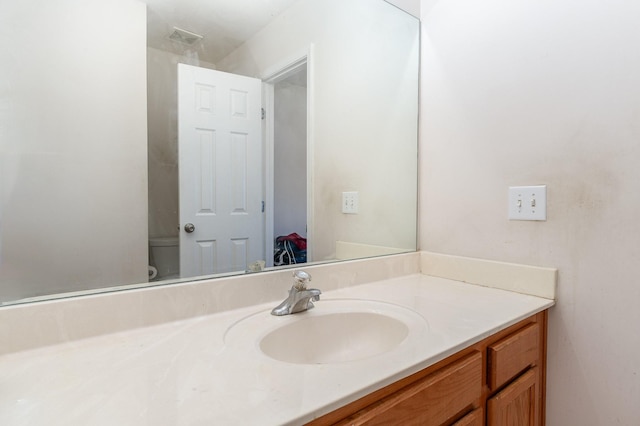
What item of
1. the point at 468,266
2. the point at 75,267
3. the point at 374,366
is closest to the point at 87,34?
the point at 75,267

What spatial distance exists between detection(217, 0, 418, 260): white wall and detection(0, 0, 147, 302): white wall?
66 centimetres

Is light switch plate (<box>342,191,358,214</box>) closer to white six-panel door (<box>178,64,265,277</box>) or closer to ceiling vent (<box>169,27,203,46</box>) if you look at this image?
white six-panel door (<box>178,64,265,277</box>)

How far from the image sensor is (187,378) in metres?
0.57

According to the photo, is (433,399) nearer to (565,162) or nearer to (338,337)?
(338,337)

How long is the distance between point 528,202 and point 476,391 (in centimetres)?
64

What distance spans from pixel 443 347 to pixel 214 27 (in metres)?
1.13

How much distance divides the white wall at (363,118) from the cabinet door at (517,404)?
66 centimetres

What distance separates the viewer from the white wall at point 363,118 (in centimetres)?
142

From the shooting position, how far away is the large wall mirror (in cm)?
83

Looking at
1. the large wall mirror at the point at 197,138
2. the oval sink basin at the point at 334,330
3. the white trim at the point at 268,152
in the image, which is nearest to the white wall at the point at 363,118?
the large wall mirror at the point at 197,138

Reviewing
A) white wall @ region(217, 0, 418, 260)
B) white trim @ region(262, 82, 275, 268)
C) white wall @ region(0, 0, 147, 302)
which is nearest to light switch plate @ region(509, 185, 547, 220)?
white wall @ region(217, 0, 418, 260)

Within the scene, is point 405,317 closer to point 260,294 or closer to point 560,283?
point 260,294

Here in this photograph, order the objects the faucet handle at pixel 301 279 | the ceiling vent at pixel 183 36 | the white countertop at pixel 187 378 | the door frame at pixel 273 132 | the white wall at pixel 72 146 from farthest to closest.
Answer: the door frame at pixel 273 132 < the ceiling vent at pixel 183 36 < the faucet handle at pixel 301 279 < the white wall at pixel 72 146 < the white countertop at pixel 187 378

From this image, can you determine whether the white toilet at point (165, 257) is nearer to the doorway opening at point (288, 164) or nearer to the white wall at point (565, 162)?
the doorway opening at point (288, 164)
